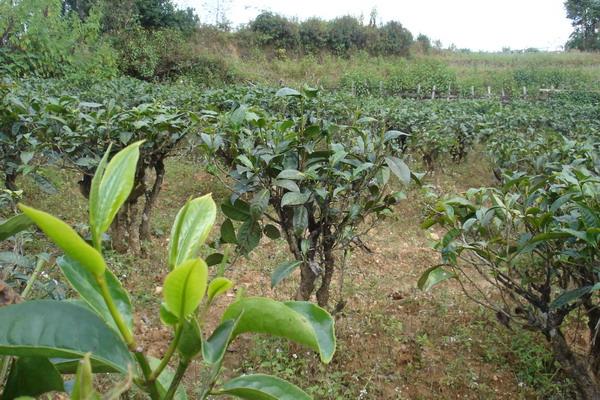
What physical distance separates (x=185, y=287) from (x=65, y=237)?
102 millimetres

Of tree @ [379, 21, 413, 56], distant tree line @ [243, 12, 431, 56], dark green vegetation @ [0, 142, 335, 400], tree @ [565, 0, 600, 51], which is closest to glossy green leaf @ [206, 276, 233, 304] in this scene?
dark green vegetation @ [0, 142, 335, 400]

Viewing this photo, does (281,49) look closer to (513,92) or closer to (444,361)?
(513,92)

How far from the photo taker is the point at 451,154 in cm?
720

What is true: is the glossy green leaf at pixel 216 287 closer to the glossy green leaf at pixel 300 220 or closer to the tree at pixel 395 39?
the glossy green leaf at pixel 300 220

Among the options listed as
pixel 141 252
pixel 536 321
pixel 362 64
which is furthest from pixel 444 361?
pixel 362 64

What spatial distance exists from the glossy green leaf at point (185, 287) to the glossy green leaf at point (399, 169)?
1.49 meters

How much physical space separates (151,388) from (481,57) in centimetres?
2832

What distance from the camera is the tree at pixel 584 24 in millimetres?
29611

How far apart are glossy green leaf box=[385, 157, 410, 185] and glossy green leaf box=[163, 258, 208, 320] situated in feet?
4.88

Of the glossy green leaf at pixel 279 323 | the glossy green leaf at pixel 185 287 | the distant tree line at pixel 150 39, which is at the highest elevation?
the distant tree line at pixel 150 39

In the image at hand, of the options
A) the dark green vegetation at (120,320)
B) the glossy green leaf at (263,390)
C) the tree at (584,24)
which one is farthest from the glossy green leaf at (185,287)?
the tree at (584,24)

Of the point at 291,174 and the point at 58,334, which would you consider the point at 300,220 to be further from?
the point at 58,334

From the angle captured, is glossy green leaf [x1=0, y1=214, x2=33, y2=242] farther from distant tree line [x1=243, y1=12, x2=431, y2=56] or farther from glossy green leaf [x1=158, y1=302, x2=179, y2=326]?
distant tree line [x1=243, y1=12, x2=431, y2=56]

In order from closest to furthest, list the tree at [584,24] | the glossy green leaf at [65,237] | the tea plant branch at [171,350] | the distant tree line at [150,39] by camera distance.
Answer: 1. the glossy green leaf at [65,237]
2. the tea plant branch at [171,350]
3. the distant tree line at [150,39]
4. the tree at [584,24]
